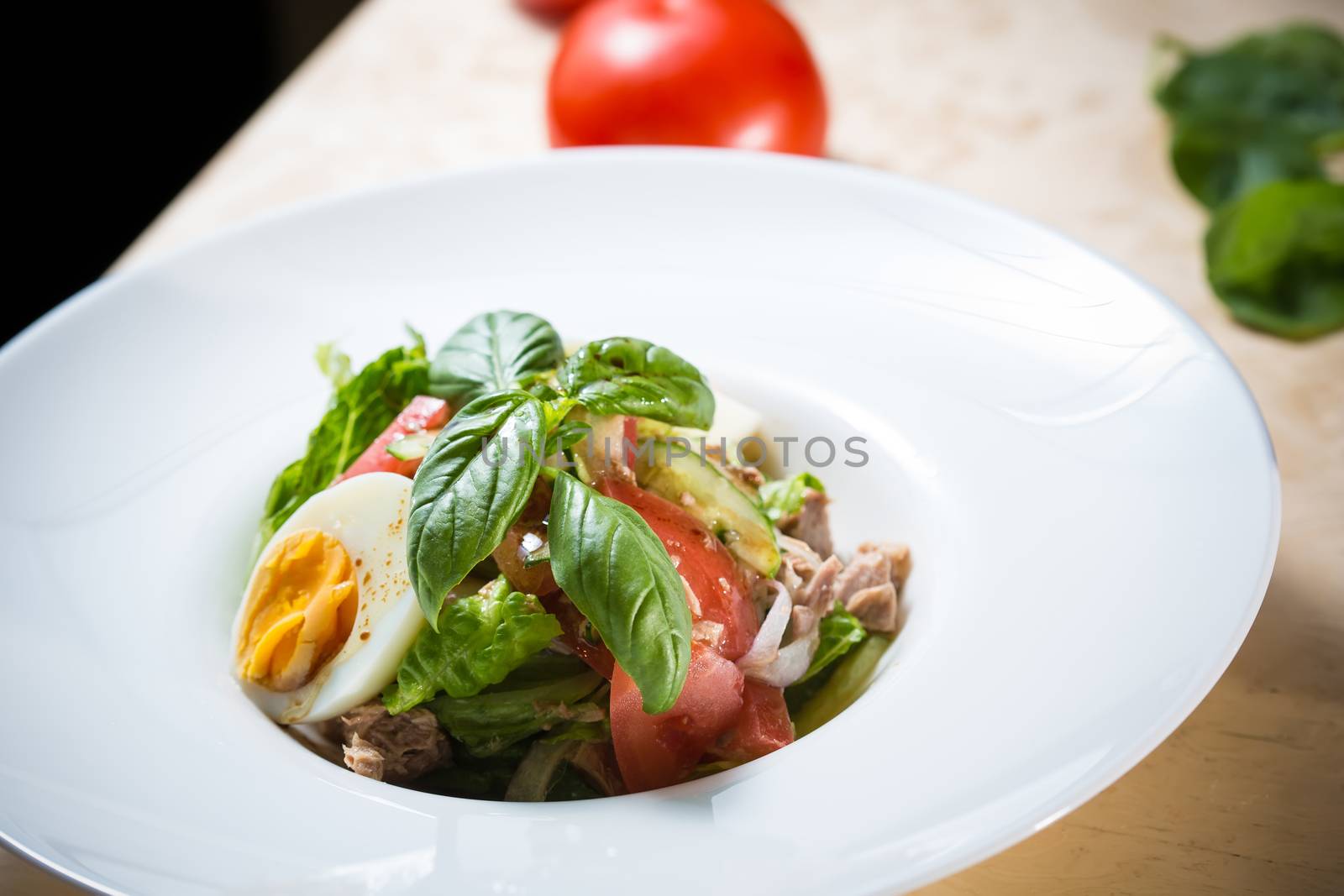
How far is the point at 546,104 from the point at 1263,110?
2.20m

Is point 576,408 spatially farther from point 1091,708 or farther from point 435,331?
point 1091,708

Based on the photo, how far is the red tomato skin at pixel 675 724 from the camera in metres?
1.77

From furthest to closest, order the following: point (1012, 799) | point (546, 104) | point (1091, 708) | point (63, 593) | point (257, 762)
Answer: point (546, 104)
point (63, 593)
point (257, 762)
point (1091, 708)
point (1012, 799)

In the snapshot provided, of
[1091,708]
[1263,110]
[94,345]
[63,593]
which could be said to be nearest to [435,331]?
[94,345]

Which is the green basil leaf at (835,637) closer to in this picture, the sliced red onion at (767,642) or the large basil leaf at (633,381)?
the sliced red onion at (767,642)

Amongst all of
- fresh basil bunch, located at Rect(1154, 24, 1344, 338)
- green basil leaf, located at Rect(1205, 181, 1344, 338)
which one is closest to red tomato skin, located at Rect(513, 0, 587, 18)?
fresh basil bunch, located at Rect(1154, 24, 1344, 338)

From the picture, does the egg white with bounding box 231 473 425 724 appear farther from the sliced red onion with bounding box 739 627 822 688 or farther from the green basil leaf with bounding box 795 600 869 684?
the green basil leaf with bounding box 795 600 869 684

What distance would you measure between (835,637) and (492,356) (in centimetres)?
78

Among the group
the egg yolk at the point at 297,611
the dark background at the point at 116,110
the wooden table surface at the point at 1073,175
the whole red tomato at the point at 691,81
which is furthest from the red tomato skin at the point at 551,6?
the egg yolk at the point at 297,611

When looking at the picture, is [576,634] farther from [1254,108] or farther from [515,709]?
[1254,108]

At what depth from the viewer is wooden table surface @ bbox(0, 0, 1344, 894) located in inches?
67.3

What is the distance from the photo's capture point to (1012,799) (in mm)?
1364

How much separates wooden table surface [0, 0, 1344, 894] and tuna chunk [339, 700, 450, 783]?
1.52ft

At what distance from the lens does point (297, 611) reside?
1.96 metres
